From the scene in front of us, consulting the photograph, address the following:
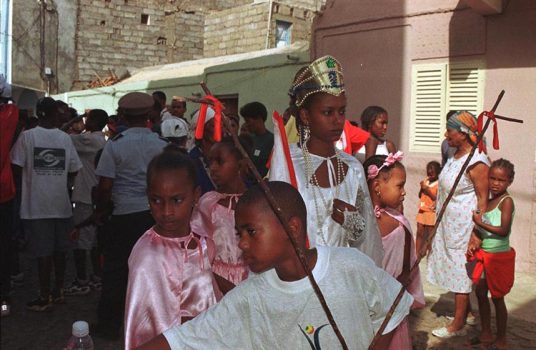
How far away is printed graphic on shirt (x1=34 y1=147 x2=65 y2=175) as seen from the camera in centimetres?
507

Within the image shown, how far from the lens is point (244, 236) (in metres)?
1.82

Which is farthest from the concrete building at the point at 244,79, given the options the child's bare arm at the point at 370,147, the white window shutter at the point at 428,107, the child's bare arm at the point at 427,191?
the child's bare arm at the point at 370,147

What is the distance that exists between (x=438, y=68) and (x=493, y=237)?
3.91 m

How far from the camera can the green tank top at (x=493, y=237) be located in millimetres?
4508

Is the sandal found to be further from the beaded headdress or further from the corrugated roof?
the corrugated roof

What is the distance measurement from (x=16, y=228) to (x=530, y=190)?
574cm

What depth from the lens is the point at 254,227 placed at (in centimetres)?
180

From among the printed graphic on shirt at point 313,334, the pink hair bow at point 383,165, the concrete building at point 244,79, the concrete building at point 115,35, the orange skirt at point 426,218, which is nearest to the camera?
the printed graphic on shirt at point 313,334

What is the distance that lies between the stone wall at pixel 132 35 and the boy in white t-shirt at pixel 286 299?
2080cm

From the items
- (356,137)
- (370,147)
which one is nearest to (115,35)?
(370,147)

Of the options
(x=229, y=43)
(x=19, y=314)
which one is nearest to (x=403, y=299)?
(x=19, y=314)

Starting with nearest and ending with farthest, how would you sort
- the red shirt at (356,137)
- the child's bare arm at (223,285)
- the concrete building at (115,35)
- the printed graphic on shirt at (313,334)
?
the printed graphic on shirt at (313,334)
the child's bare arm at (223,285)
the red shirt at (356,137)
the concrete building at (115,35)

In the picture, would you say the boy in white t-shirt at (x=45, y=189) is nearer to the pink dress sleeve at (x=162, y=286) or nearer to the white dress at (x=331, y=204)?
the pink dress sleeve at (x=162, y=286)

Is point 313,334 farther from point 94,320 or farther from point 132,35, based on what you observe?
point 132,35
